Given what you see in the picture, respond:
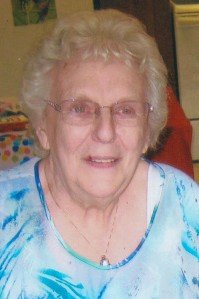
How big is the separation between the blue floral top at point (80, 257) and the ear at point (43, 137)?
62mm

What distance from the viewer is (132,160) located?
1.25 m

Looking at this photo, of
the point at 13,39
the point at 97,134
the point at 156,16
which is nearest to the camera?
the point at 97,134

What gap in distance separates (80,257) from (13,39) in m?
2.57

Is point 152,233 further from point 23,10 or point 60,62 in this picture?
point 23,10

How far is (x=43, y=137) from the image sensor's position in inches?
53.2

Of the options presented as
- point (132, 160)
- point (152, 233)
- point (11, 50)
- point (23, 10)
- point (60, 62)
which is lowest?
point (11, 50)

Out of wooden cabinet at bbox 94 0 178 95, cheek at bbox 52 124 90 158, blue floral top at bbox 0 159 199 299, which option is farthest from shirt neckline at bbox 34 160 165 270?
wooden cabinet at bbox 94 0 178 95

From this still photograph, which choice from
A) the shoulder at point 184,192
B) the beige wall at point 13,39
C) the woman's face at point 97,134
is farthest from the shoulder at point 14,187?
the beige wall at point 13,39

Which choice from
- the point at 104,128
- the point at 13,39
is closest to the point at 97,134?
the point at 104,128

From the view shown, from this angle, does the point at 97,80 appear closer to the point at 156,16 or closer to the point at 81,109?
the point at 81,109

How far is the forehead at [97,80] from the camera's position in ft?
3.97

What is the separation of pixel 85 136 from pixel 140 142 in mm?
142

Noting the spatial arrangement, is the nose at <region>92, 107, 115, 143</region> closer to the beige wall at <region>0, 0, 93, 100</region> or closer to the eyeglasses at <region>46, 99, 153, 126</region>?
the eyeglasses at <region>46, 99, 153, 126</region>

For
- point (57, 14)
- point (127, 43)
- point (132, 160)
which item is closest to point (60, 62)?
point (127, 43)
